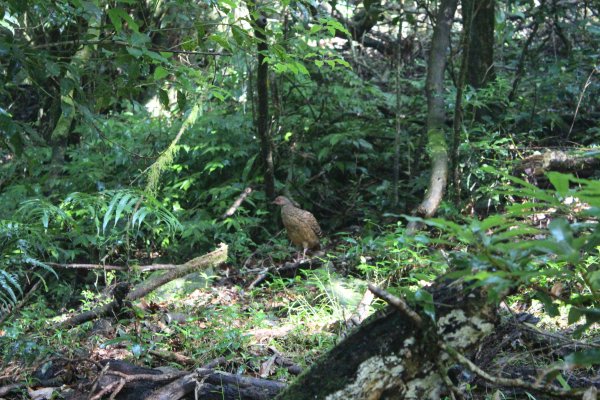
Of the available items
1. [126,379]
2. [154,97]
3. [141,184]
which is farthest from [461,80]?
[154,97]

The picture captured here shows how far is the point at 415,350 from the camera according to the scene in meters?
2.03

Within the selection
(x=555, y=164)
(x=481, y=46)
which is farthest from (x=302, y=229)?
(x=481, y=46)

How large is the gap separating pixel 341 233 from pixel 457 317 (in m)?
4.82

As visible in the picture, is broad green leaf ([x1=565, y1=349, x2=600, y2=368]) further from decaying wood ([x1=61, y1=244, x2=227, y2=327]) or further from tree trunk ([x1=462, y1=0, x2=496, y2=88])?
tree trunk ([x1=462, y1=0, x2=496, y2=88])

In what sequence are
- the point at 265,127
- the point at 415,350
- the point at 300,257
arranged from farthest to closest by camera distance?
the point at 265,127, the point at 300,257, the point at 415,350

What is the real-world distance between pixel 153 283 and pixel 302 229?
1.74 m

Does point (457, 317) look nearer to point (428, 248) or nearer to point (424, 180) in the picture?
point (428, 248)

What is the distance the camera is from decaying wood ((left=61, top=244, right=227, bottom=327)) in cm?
455

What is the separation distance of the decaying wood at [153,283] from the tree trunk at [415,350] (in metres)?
2.90

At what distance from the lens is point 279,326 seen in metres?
4.58

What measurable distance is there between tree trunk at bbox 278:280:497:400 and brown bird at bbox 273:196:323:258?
430cm

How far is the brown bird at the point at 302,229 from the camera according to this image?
Result: 6.45 m

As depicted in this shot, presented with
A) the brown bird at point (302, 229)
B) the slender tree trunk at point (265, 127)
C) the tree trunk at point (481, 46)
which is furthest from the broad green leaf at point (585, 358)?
the tree trunk at point (481, 46)

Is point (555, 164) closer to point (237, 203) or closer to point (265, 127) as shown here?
point (265, 127)
